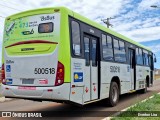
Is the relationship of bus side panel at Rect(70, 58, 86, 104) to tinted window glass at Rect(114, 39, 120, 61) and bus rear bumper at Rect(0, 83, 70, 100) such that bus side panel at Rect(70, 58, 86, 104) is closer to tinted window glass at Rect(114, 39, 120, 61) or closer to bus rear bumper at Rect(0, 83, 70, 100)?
bus rear bumper at Rect(0, 83, 70, 100)

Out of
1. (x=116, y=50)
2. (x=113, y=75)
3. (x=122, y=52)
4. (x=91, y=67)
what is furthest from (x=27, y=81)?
(x=122, y=52)

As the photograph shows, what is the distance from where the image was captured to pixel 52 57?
29.8 feet

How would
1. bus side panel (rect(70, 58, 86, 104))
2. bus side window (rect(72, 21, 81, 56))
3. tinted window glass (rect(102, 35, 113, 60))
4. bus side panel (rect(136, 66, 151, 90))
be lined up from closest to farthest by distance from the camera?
bus side panel (rect(70, 58, 86, 104)) < bus side window (rect(72, 21, 81, 56)) < tinted window glass (rect(102, 35, 113, 60)) < bus side panel (rect(136, 66, 151, 90))

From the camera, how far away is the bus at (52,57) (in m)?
8.98

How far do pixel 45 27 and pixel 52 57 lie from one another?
3.30ft

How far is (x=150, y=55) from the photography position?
22.0m

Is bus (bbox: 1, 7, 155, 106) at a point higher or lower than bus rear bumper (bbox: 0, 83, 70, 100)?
higher

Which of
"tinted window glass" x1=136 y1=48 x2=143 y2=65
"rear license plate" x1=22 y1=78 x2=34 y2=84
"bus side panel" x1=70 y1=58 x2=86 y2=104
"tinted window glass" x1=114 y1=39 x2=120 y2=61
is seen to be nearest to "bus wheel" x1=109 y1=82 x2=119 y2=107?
"tinted window glass" x1=114 y1=39 x2=120 y2=61

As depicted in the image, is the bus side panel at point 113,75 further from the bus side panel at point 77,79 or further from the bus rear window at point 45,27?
the bus rear window at point 45,27

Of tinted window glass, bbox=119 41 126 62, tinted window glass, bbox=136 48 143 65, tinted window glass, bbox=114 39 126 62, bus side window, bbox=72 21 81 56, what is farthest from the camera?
tinted window glass, bbox=136 48 143 65

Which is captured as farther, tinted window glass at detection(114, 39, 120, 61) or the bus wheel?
tinted window glass at detection(114, 39, 120, 61)

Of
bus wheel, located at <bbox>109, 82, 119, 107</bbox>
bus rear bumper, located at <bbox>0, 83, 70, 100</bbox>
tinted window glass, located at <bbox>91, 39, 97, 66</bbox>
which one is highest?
tinted window glass, located at <bbox>91, 39, 97, 66</bbox>

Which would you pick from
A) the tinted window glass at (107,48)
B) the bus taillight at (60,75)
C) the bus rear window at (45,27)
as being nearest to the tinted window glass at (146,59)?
the tinted window glass at (107,48)

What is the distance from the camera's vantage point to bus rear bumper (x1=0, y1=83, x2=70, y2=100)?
8820 mm
